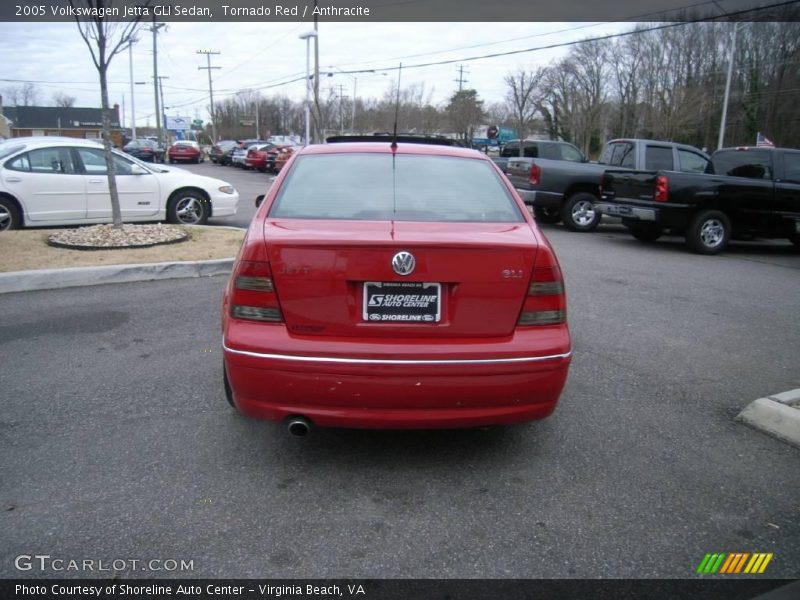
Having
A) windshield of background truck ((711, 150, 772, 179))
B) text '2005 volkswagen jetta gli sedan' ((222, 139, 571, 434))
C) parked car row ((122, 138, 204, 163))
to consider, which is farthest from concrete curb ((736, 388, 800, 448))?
parked car row ((122, 138, 204, 163))

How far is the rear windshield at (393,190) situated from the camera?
10.7ft

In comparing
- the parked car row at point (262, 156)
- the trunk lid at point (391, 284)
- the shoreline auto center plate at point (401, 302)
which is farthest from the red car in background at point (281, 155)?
the shoreline auto center plate at point (401, 302)

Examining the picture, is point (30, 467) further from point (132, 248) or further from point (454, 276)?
point (132, 248)

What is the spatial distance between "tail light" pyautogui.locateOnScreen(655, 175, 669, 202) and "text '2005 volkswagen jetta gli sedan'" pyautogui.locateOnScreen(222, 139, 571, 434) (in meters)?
8.22

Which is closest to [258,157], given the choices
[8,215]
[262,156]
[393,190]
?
[262,156]

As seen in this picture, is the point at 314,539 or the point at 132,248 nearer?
the point at 314,539

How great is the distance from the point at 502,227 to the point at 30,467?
2.71 metres

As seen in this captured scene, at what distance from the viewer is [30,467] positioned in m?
3.05

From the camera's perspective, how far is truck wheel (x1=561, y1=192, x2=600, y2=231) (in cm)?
1295

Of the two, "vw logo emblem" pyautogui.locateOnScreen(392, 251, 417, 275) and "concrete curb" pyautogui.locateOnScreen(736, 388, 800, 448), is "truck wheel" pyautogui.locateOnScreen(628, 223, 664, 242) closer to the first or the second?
"concrete curb" pyautogui.locateOnScreen(736, 388, 800, 448)

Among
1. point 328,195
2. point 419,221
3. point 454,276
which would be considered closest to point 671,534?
point 454,276

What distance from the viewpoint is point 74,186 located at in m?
9.69

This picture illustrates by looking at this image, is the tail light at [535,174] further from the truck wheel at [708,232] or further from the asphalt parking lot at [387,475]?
the asphalt parking lot at [387,475]

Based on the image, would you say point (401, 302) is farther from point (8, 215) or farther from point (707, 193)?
point (707, 193)
